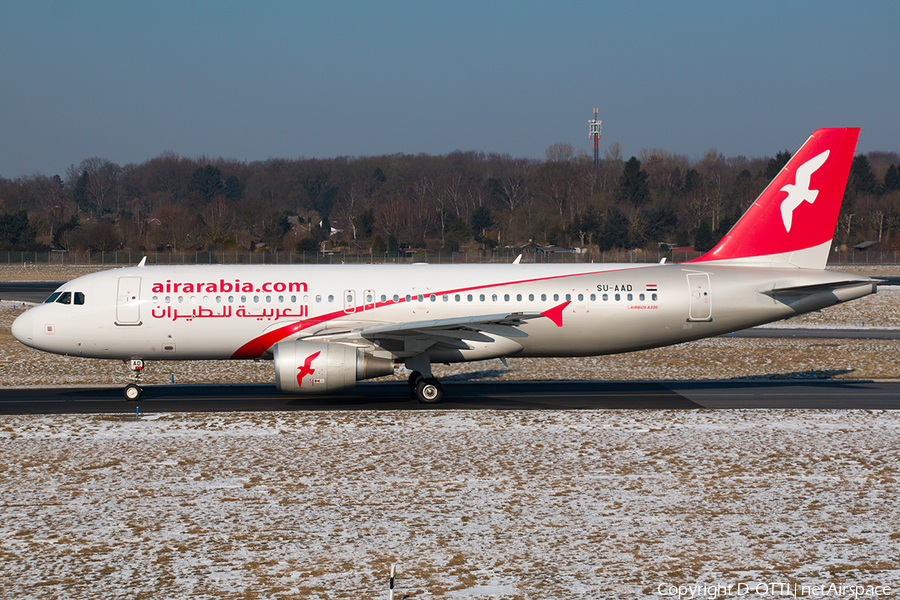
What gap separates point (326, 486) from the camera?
49.4 ft

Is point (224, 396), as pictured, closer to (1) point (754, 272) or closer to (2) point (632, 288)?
(2) point (632, 288)

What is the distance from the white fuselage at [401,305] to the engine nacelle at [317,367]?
1.46 meters

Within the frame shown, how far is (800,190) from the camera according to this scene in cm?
2527

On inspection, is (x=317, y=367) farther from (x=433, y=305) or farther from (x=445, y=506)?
(x=445, y=506)

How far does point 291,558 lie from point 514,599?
3384mm

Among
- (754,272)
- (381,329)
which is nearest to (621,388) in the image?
(754,272)

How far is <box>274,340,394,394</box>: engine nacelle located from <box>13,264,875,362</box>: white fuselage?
1463 mm

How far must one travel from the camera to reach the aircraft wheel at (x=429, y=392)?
23.3 meters

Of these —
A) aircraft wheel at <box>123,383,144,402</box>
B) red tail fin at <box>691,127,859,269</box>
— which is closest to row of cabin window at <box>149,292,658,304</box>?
aircraft wheel at <box>123,383,144,402</box>

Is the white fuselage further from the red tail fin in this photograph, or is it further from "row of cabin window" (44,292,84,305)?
the red tail fin

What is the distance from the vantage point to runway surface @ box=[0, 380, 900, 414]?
22.9m

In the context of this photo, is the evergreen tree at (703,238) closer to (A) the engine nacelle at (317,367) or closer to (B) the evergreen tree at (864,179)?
(B) the evergreen tree at (864,179)

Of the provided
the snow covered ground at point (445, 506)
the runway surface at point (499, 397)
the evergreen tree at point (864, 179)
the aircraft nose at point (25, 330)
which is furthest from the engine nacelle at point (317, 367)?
the evergreen tree at point (864, 179)

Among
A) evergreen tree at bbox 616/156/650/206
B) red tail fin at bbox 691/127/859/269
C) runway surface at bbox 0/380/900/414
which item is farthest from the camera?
evergreen tree at bbox 616/156/650/206
